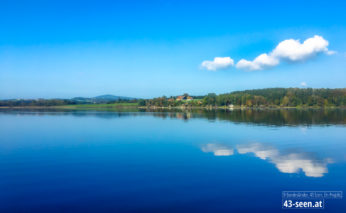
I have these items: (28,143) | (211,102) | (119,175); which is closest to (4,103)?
(211,102)

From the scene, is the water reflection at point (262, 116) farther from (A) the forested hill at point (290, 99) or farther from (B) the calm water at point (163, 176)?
(A) the forested hill at point (290, 99)

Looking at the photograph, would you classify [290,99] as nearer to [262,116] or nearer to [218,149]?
[262,116]

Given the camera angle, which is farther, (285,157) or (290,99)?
(290,99)

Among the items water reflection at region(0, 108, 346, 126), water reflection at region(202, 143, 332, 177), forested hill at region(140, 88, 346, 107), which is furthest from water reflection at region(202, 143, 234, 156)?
forested hill at region(140, 88, 346, 107)

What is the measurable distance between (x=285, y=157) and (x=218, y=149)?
15.6 ft

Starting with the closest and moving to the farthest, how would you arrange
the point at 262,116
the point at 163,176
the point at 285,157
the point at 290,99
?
Answer: the point at 163,176, the point at 285,157, the point at 262,116, the point at 290,99

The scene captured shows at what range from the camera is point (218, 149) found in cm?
1841

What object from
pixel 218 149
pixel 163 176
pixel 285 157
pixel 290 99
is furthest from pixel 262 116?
pixel 290 99

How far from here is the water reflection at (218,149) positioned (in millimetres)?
16844

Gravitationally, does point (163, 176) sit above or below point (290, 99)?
below

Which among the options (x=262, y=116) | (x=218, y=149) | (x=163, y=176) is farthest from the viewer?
(x=262, y=116)

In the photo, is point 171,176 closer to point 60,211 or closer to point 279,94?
point 60,211

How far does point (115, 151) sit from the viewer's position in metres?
17.7

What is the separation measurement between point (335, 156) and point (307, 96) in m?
150
